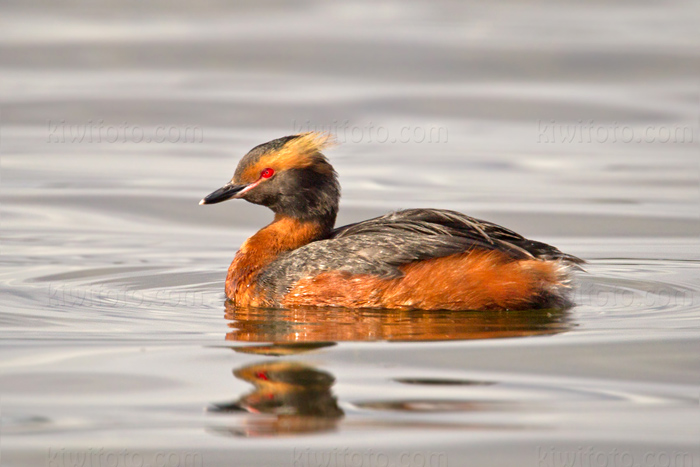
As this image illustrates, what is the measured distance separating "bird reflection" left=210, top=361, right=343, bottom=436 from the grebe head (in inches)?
92.9

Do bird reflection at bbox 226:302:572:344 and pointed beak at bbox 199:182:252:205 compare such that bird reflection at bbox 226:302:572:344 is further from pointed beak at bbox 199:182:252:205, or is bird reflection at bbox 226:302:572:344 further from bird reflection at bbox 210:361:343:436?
pointed beak at bbox 199:182:252:205

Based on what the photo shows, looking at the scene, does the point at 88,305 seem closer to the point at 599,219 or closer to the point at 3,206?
the point at 3,206

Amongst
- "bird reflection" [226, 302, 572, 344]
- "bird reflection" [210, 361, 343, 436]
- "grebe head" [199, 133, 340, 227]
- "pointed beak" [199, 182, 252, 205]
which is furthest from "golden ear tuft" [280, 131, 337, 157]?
"bird reflection" [210, 361, 343, 436]

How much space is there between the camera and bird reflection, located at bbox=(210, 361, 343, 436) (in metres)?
5.45

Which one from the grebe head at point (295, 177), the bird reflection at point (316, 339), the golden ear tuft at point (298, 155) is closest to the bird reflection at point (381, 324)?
the bird reflection at point (316, 339)

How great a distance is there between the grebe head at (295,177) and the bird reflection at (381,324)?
0.88 meters

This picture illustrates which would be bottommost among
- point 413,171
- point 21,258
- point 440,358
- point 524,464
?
point 524,464

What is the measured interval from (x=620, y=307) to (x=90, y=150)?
9029mm

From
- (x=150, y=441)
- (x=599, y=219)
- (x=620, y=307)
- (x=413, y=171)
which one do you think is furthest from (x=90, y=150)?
(x=150, y=441)

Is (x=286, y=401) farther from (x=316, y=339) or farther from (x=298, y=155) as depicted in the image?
(x=298, y=155)

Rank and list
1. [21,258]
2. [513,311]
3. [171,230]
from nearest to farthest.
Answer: [513,311] < [21,258] < [171,230]

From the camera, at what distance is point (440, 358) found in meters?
6.52

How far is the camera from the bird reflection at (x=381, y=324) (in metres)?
7.07

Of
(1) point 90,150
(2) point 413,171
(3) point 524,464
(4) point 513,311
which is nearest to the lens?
(3) point 524,464
